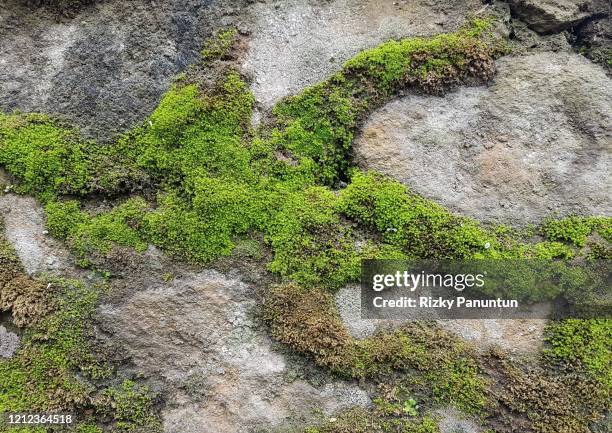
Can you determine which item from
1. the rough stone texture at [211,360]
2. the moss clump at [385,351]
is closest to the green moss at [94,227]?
the rough stone texture at [211,360]

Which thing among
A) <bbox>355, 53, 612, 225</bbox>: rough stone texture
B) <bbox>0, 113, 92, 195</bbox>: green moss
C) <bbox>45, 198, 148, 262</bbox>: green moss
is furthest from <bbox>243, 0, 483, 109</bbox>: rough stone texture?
<bbox>0, 113, 92, 195</bbox>: green moss

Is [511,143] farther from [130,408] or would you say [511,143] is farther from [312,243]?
[130,408]

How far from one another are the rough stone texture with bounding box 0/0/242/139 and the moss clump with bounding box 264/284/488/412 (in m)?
2.59

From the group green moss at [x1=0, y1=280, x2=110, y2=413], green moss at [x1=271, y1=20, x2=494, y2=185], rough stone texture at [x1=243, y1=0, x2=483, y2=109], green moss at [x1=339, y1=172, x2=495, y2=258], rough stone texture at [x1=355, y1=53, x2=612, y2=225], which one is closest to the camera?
green moss at [x1=0, y1=280, x2=110, y2=413]

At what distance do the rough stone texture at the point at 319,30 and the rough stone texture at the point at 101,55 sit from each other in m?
0.56

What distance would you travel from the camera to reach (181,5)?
5770 millimetres

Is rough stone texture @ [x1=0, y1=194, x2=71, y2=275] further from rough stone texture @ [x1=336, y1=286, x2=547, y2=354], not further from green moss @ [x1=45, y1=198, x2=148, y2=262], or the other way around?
rough stone texture @ [x1=336, y1=286, x2=547, y2=354]

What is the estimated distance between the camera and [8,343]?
15.1 ft

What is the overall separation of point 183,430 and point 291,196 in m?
2.33

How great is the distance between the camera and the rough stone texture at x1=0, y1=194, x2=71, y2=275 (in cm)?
477

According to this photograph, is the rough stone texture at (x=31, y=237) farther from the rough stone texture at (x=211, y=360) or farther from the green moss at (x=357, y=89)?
the green moss at (x=357, y=89)

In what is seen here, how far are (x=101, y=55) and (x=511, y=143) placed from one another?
4424 mm

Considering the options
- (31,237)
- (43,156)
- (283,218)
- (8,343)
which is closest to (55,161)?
(43,156)

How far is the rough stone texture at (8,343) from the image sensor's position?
456cm
